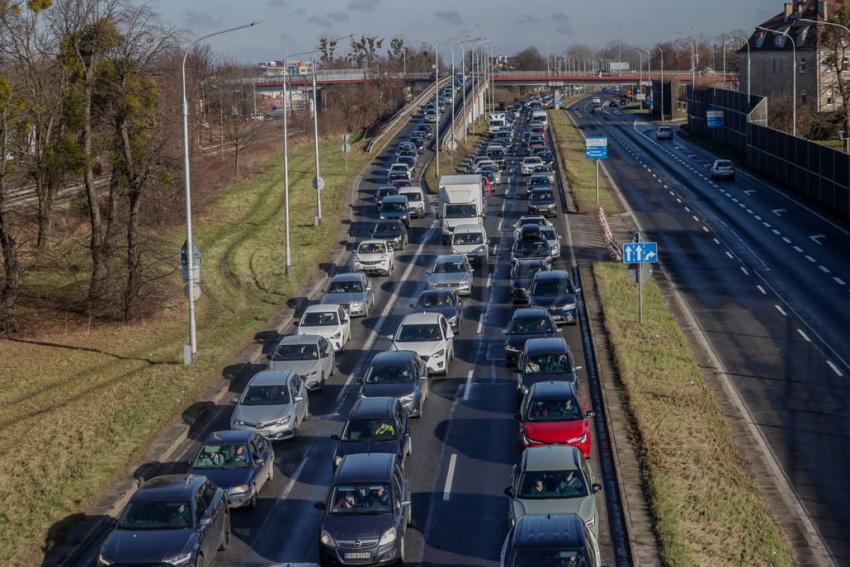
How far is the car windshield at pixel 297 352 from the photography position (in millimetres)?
31109

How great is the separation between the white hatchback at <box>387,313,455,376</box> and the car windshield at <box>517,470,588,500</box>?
11205mm

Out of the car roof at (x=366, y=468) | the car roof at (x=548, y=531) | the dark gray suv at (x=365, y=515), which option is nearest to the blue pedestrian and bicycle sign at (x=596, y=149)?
the car roof at (x=366, y=468)

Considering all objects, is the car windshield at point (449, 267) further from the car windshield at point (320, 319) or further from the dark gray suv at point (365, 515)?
the dark gray suv at point (365, 515)

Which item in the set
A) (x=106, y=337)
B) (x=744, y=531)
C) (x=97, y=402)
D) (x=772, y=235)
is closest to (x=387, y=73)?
(x=772, y=235)

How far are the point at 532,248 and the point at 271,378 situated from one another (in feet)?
68.4

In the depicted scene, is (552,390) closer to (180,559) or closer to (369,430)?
A: (369,430)

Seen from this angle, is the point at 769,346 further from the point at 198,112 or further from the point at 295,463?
the point at 198,112

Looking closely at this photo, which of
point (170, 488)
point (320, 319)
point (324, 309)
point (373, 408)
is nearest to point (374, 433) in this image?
point (373, 408)

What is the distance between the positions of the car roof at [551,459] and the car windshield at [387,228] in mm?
32614

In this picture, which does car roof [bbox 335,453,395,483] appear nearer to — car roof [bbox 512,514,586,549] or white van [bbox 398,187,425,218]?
car roof [bbox 512,514,586,549]

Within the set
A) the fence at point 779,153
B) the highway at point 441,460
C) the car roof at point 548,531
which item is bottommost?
the highway at point 441,460

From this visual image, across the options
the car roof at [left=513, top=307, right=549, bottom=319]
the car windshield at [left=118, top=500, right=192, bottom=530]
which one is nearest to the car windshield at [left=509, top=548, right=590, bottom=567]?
the car windshield at [left=118, top=500, right=192, bottom=530]

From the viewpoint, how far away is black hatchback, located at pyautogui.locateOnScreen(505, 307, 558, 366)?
32.4 m

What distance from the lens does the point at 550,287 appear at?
37656 mm
